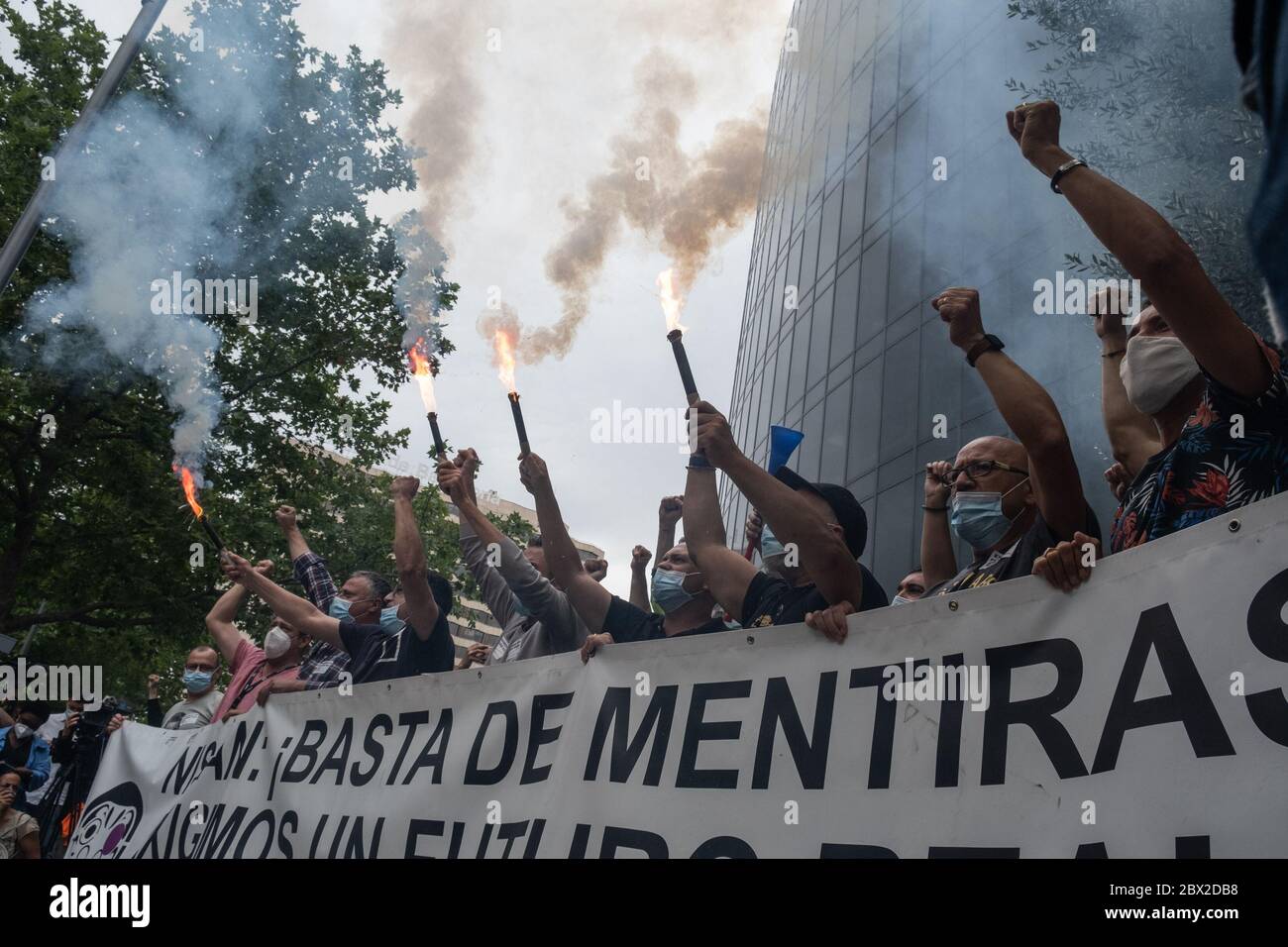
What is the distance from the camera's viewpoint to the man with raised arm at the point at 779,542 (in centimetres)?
291

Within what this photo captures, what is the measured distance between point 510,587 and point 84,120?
5.18 meters

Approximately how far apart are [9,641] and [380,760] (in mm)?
8720

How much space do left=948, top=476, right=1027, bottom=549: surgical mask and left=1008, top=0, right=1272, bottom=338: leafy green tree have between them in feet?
13.5

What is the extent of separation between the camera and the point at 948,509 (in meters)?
3.52

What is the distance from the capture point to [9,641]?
415 inches

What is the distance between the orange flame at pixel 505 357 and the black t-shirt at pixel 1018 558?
1966 mm

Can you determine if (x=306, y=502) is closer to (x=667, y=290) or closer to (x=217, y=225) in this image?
(x=217, y=225)

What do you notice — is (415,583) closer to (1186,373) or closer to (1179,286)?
(1186,373)

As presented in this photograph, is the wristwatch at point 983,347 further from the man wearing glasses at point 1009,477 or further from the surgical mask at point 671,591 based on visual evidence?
the surgical mask at point 671,591

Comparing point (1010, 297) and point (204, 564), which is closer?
point (1010, 297)

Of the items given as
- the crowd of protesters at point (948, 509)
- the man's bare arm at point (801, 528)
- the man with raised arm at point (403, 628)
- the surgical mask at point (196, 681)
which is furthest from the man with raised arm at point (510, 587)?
the surgical mask at point (196, 681)

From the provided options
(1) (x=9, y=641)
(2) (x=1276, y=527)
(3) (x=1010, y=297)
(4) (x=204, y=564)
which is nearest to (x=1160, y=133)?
(3) (x=1010, y=297)

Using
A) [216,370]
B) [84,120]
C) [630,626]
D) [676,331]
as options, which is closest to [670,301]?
[676,331]

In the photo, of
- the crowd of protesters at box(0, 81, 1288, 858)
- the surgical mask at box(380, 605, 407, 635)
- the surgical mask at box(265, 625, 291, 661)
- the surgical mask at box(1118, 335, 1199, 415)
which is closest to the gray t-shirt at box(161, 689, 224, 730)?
the crowd of protesters at box(0, 81, 1288, 858)
